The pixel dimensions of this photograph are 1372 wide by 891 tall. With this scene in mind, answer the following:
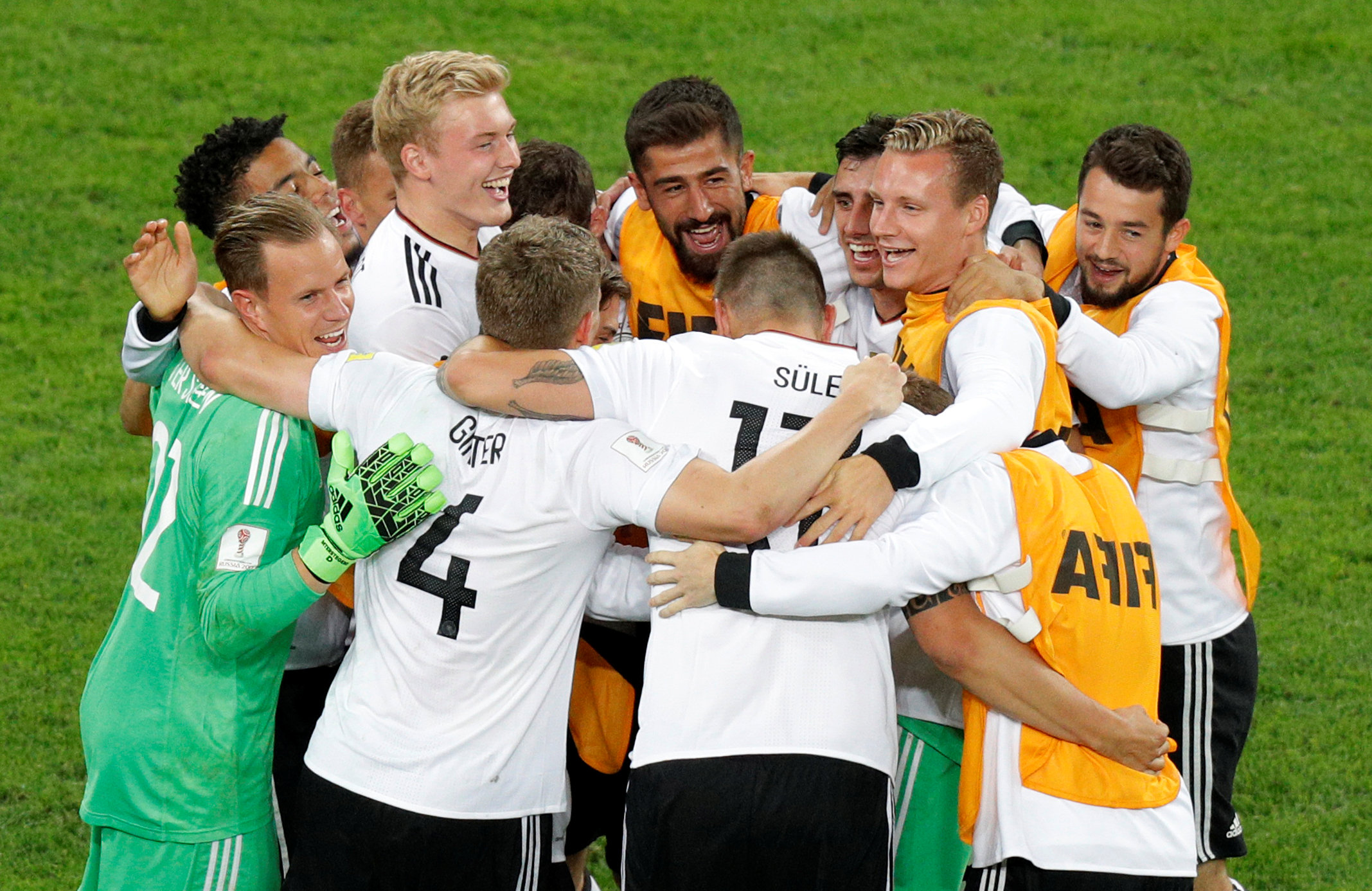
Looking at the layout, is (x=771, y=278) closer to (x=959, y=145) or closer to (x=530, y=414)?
(x=530, y=414)

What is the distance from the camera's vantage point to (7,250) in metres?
13.1

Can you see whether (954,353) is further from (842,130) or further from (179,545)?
(842,130)

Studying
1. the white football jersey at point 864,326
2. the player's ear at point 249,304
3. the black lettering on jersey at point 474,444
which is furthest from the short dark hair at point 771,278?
the player's ear at point 249,304

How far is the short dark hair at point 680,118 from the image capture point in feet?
19.8

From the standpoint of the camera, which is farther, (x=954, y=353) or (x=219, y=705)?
(x=954, y=353)

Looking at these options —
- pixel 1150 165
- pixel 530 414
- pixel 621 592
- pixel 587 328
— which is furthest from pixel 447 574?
pixel 1150 165

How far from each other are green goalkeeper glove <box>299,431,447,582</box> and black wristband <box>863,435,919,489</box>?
122cm

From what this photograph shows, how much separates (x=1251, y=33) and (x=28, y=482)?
1343cm

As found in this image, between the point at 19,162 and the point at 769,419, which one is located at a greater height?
the point at 769,419

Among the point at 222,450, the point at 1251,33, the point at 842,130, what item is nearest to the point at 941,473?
the point at 222,450

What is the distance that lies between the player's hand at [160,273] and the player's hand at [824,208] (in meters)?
2.61

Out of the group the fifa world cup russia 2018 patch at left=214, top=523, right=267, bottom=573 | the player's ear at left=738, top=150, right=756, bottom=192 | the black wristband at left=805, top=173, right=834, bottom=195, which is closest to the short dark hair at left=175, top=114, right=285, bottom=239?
the player's ear at left=738, top=150, right=756, bottom=192

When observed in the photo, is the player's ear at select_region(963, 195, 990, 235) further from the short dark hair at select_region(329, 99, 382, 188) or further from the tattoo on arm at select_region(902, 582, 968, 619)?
the short dark hair at select_region(329, 99, 382, 188)

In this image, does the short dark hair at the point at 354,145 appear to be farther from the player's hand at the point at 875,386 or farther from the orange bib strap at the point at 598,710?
the player's hand at the point at 875,386
